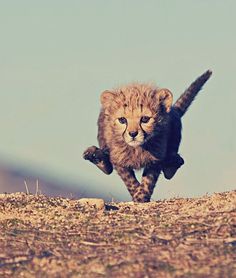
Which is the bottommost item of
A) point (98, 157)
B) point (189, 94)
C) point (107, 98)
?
point (98, 157)

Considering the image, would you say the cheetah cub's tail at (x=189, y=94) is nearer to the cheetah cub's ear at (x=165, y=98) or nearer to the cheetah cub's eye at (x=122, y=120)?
the cheetah cub's ear at (x=165, y=98)

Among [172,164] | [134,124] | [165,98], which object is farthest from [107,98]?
[172,164]

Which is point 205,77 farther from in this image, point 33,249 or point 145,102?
point 33,249

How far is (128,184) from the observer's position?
44.1 feet

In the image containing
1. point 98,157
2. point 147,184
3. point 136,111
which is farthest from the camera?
point 98,157

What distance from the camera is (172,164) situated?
13672mm

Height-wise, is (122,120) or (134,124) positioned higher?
(122,120)

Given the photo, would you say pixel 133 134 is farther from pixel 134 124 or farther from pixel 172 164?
pixel 172 164

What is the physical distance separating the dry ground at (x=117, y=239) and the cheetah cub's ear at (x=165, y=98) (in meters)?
2.33

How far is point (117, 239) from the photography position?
8.75 meters

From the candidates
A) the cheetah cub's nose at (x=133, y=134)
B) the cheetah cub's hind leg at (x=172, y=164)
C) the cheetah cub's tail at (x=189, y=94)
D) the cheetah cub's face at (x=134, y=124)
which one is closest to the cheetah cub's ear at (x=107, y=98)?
the cheetah cub's face at (x=134, y=124)

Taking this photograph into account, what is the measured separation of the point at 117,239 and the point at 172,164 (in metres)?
5.02

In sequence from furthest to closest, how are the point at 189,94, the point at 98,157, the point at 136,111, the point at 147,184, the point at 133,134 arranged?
the point at 189,94
the point at 98,157
the point at 147,184
the point at 136,111
the point at 133,134

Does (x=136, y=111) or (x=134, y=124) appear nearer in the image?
(x=134, y=124)
